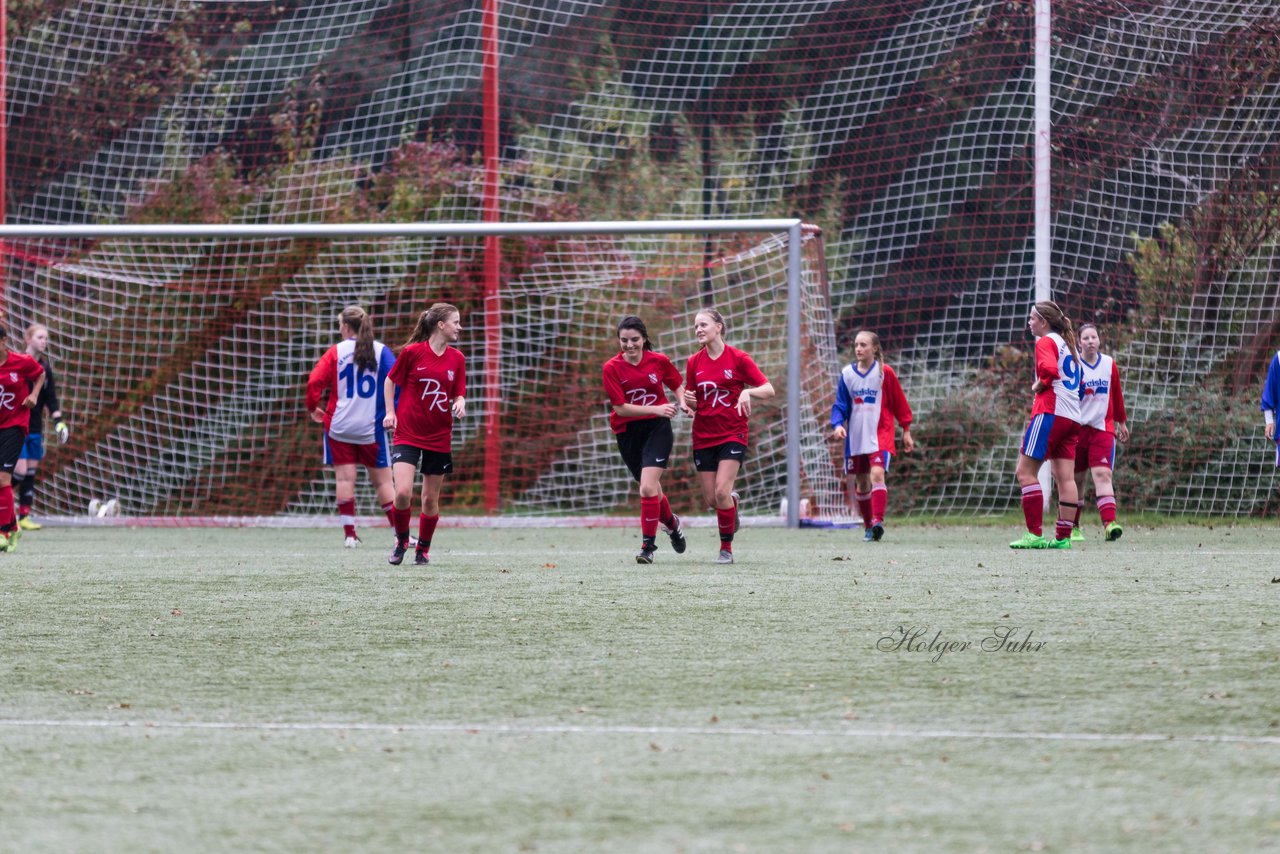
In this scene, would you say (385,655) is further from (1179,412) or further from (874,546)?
(1179,412)

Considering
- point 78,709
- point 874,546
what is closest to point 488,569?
point 874,546

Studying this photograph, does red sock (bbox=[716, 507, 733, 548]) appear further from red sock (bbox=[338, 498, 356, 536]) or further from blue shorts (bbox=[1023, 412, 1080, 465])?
red sock (bbox=[338, 498, 356, 536])

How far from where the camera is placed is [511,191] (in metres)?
17.8

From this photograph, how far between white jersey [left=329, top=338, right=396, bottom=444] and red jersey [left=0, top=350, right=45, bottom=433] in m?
1.94

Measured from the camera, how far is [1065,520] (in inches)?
420

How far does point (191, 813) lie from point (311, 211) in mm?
14434

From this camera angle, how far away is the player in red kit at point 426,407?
30.9 ft

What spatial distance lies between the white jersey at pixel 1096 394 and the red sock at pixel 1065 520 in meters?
0.63

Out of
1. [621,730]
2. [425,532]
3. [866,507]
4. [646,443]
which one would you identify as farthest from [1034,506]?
[621,730]

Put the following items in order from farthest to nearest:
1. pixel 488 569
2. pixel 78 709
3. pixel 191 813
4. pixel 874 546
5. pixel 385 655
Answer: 1. pixel 874 546
2. pixel 488 569
3. pixel 385 655
4. pixel 78 709
5. pixel 191 813

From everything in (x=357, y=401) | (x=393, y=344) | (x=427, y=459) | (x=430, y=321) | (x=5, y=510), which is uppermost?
(x=393, y=344)

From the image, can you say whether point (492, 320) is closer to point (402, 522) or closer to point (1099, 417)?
point (402, 522)

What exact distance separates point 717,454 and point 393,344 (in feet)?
25.5

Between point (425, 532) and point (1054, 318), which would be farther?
point (1054, 318)
